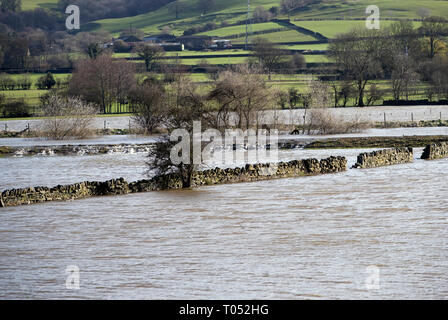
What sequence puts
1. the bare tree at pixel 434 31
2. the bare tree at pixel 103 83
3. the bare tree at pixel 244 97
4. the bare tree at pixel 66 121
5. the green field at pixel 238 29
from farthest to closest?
the green field at pixel 238 29, the bare tree at pixel 434 31, the bare tree at pixel 103 83, the bare tree at pixel 66 121, the bare tree at pixel 244 97

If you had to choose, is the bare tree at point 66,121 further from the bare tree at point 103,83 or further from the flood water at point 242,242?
the bare tree at point 103,83

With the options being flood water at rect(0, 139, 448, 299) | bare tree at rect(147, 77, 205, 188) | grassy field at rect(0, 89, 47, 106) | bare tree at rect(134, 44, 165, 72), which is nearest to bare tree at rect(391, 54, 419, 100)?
bare tree at rect(134, 44, 165, 72)

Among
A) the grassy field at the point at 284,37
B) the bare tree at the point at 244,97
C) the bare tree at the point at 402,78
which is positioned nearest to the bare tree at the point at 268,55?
the grassy field at the point at 284,37

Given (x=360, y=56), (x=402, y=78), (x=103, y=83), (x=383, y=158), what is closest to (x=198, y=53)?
(x=360, y=56)

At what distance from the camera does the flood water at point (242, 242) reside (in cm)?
1484

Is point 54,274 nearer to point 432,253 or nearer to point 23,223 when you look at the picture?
point 23,223

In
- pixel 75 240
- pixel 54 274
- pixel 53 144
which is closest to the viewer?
pixel 54 274

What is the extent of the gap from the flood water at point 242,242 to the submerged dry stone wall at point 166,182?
72 centimetres

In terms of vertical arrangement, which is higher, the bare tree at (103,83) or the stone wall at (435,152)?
the bare tree at (103,83)

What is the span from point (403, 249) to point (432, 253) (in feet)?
2.61

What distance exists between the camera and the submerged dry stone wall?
2588 cm

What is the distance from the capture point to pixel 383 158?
117ft
